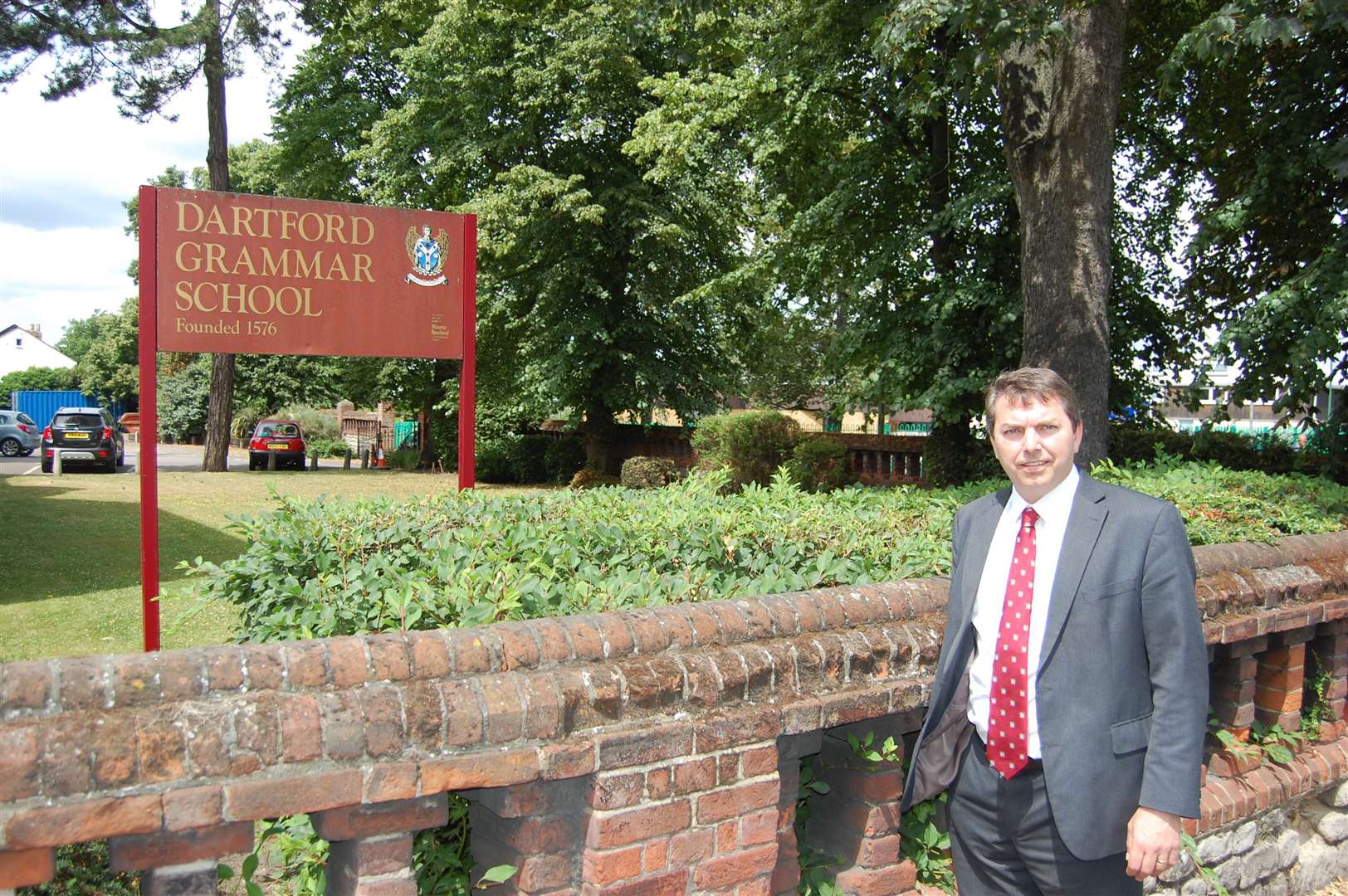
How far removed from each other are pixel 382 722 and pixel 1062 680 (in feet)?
5.41

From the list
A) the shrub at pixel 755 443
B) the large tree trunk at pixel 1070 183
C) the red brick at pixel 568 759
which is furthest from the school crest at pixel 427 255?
the shrub at pixel 755 443

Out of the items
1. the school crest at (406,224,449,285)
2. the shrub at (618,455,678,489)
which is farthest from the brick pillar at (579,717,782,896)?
the shrub at (618,455,678,489)

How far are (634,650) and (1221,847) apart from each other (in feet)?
9.50

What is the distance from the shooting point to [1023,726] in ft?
8.27

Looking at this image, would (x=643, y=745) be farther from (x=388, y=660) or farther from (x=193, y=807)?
(x=193, y=807)

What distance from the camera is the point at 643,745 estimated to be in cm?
237

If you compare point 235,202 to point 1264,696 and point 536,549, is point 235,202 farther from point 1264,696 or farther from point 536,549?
point 1264,696

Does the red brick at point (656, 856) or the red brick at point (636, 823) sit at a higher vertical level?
the red brick at point (636, 823)

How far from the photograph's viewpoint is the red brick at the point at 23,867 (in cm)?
180

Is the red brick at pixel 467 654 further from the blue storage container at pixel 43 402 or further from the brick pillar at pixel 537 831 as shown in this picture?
the blue storage container at pixel 43 402

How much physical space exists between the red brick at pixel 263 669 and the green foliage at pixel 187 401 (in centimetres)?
5126

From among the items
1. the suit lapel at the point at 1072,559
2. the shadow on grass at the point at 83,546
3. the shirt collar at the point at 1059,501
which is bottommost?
the shadow on grass at the point at 83,546

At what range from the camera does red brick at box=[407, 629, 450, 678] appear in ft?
7.32

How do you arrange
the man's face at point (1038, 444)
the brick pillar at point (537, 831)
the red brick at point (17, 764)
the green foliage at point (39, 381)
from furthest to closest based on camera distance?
1. the green foliage at point (39, 381)
2. the man's face at point (1038, 444)
3. the brick pillar at point (537, 831)
4. the red brick at point (17, 764)
